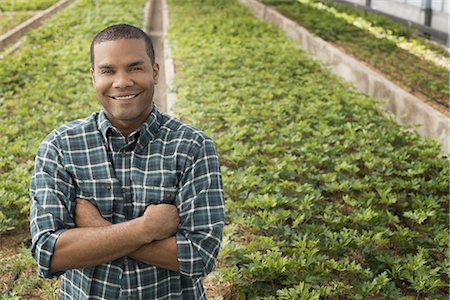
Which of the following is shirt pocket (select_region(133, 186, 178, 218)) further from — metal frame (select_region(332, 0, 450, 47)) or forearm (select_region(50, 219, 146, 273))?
metal frame (select_region(332, 0, 450, 47))

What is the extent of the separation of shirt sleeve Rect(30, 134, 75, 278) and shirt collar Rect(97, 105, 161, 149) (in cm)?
18

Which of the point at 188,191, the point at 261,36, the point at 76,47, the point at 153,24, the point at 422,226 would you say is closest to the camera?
the point at 188,191

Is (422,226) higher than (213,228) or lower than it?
lower

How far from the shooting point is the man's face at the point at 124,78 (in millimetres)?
2064

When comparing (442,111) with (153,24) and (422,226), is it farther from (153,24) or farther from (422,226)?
(153,24)

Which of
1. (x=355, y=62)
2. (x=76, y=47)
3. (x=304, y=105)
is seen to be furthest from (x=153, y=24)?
(x=304, y=105)

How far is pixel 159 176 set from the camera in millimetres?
2100

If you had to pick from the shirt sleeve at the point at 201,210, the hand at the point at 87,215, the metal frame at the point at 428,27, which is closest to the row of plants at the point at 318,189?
the shirt sleeve at the point at 201,210

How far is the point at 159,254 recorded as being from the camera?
2.04 metres

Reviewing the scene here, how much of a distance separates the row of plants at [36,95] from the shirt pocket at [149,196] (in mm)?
1775

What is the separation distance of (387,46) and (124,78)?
10.9 metres

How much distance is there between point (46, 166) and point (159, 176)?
413 mm

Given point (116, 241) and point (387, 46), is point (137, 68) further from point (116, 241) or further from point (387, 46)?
point (387, 46)

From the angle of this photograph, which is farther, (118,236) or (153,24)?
(153,24)
